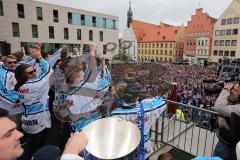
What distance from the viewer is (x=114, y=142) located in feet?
4.49

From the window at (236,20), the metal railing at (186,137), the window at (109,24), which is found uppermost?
the window at (236,20)

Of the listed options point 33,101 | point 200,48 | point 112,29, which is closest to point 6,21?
point 112,29

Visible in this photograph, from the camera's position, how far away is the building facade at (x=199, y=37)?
5716 cm

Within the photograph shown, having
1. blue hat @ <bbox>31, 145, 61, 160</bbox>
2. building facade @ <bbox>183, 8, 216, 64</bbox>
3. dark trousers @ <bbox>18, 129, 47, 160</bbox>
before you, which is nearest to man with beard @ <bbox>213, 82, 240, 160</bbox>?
blue hat @ <bbox>31, 145, 61, 160</bbox>

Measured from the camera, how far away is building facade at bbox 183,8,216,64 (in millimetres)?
57156

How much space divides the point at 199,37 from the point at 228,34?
1106cm

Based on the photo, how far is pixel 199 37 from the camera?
6006cm

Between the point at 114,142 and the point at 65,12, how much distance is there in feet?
120

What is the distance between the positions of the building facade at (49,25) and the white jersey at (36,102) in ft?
73.4

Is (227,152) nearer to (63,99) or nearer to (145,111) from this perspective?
(145,111)

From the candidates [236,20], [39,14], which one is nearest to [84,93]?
[39,14]

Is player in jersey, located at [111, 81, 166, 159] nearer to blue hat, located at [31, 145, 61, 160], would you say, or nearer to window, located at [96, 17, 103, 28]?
blue hat, located at [31, 145, 61, 160]

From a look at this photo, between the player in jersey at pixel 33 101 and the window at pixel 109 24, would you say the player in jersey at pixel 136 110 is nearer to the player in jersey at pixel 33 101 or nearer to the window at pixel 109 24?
the player in jersey at pixel 33 101

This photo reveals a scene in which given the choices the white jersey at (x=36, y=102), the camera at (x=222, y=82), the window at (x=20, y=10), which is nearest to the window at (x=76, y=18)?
the window at (x=20, y=10)
